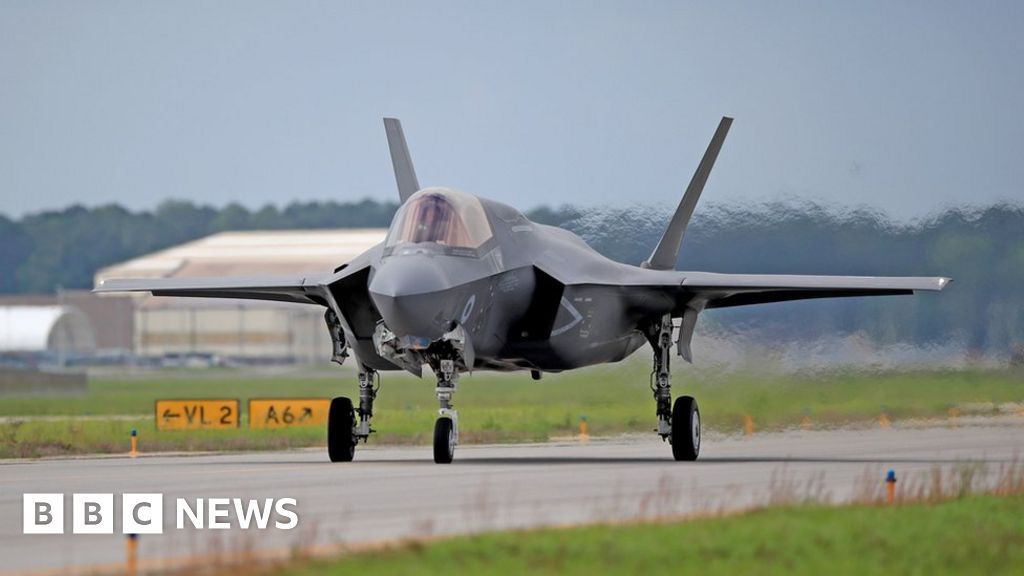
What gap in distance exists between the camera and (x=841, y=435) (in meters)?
32.8

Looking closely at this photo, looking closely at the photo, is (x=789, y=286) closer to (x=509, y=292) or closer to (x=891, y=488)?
(x=509, y=292)

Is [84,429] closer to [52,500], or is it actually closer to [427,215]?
[427,215]

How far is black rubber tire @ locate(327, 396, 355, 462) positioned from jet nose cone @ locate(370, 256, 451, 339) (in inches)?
136

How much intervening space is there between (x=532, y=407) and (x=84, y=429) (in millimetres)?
12083

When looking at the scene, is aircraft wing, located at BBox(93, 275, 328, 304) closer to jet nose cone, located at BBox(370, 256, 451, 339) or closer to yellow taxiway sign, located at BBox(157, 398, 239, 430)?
jet nose cone, located at BBox(370, 256, 451, 339)

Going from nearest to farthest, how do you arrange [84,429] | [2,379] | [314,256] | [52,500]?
[52,500] < [84,429] < [2,379] < [314,256]

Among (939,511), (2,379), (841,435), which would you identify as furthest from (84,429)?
(2,379)

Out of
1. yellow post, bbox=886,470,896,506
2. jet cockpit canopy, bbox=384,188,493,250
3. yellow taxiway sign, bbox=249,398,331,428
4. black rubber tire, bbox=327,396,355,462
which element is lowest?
yellow taxiway sign, bbox=249,398,331,428

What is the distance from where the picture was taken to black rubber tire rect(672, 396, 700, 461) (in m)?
25.9

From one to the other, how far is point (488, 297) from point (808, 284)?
4.78 metres

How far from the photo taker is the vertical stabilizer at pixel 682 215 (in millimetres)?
29906

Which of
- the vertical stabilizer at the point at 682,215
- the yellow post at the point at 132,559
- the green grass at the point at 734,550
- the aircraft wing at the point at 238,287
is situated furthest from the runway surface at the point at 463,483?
the vertical stabilizer at the point at 682,215

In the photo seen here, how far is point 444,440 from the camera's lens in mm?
23828

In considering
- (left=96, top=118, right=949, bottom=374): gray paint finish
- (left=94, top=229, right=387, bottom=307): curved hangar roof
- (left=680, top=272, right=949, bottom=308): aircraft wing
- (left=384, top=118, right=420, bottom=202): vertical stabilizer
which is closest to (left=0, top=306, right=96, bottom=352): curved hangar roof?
(left=94, top=229, right=387, bottom=307): curved hangar roof
